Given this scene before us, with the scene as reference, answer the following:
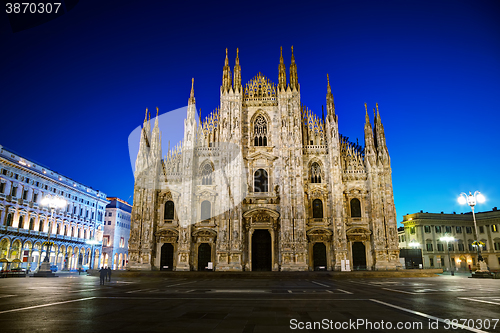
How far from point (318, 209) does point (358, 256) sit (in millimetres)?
Result: 6830

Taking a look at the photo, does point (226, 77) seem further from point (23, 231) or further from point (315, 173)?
point (23, 231)

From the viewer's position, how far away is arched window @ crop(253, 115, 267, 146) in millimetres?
40375

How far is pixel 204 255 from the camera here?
37344 millimetres

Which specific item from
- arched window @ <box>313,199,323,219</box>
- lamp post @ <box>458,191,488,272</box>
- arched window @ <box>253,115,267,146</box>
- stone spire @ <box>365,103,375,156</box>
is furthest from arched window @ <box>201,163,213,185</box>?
lamp post @ <box>458,191,488,272</box>

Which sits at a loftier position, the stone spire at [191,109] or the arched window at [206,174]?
the stone spire at [191,109]

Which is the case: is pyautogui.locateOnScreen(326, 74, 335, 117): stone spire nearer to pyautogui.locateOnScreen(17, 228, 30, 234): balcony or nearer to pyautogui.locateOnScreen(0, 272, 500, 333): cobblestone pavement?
pyautogui.locateOnScreen(0, 272, 500, 333): cobblestone pavement

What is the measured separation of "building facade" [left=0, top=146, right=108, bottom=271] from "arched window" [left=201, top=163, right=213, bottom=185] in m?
16.9

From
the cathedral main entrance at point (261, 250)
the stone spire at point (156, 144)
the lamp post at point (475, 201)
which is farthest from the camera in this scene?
the stone spire at point (156, 144)

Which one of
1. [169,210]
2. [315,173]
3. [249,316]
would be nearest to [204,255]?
[169,210]

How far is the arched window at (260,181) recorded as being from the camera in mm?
38719

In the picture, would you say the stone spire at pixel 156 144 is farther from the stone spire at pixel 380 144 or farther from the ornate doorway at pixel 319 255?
the stone spire at pixel 380 144

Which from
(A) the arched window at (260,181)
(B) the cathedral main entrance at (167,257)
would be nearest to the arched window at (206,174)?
(A) the arched window at (260,181)

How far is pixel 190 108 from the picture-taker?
132 ft

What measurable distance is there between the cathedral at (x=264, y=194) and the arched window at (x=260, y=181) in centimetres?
12
